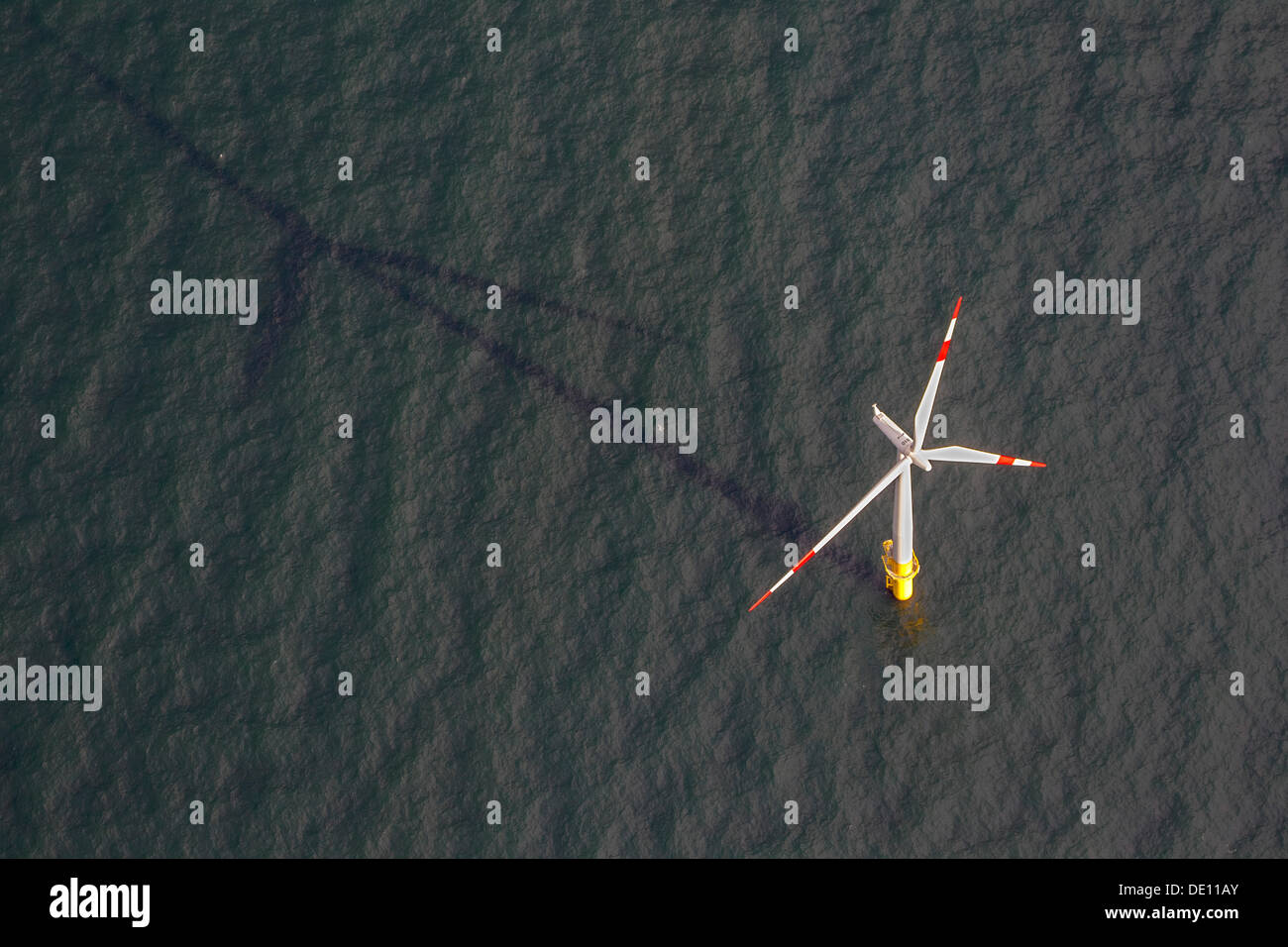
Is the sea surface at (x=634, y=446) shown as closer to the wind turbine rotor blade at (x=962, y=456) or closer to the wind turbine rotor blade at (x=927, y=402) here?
the wind turbine rotor blade at (x=927, y=402)

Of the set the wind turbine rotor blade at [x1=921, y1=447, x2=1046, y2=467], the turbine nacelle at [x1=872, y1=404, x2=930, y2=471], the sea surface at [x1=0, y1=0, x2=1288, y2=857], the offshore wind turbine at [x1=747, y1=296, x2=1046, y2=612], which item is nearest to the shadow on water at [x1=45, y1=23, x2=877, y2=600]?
the sea surface at [x1=0, y1=0, x2=1288, y2=857]

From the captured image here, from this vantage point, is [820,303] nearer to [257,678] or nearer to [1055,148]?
[1055,148]

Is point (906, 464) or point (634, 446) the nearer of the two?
point (906, 464)

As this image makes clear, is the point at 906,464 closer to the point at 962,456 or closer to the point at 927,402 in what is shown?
the point at 962,456

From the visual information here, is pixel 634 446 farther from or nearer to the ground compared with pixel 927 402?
farther from the ground

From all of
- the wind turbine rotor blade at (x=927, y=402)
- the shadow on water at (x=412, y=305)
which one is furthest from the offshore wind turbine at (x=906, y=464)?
the shadow on water at (x=412, y=305)

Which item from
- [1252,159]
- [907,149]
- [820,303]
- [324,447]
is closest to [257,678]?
[324,447]

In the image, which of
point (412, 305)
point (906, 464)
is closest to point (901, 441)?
point (906, 464)
